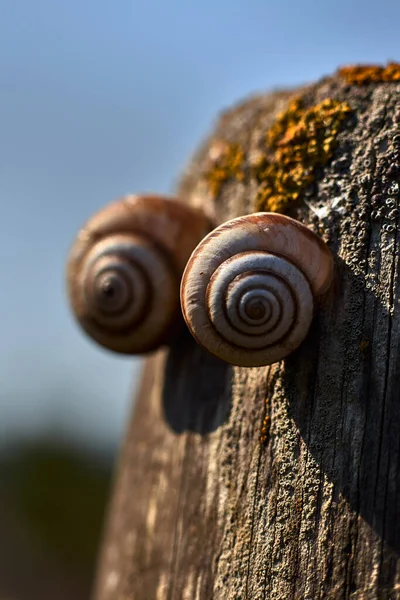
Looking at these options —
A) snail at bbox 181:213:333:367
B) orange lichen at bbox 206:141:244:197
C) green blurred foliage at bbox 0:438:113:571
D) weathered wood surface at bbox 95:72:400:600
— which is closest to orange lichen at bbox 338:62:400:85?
weathered wood surface at bbox 95:72:400:600

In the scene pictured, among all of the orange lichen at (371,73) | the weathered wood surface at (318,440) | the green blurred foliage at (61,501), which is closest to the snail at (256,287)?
the weathered wood surface at (318,440)

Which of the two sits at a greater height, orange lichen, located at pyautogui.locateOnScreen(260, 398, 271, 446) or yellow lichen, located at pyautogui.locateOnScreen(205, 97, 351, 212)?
yellow lichen, located at pyautogui.locateOnScreen(205, 97, 351, 212)

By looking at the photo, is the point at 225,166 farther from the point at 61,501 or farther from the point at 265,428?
the point at 61,501

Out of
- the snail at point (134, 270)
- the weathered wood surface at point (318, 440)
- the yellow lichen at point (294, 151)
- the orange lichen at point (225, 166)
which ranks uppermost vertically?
the orange lichen at point (225, 166)

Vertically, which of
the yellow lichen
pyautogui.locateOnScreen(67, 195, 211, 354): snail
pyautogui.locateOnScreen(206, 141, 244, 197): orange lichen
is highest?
pyautogui.locateOnScreen(206, 141, 244, 197): orange lichen

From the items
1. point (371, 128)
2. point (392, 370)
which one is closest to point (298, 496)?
point (392, 370)

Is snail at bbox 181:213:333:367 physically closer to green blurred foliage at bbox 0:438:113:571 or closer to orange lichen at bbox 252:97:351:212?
orange lichen at bbox 252:97:351:212

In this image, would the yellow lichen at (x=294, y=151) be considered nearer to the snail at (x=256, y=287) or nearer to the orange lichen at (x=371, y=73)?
the orange lichen at (x=371, y=73)
